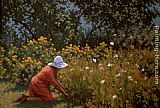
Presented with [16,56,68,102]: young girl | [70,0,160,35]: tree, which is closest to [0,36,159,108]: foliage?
[16,56,68,102]: young girl

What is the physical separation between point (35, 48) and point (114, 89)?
13.0 feet

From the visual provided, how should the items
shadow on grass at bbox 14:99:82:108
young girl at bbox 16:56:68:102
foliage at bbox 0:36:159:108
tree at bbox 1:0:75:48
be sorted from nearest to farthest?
foliage at bbox 0:36:159:108
shadow on grass at bbox 14:99:82:108
young girl at bbox 16:56:68:102
tree at bbox 1:0:75:48

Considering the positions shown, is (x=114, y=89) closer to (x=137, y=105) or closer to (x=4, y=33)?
(x=137, y=105)

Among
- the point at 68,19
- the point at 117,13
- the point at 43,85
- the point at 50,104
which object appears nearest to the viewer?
the point at 50,104

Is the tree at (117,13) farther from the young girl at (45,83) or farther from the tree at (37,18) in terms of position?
the young girl at (45,83)

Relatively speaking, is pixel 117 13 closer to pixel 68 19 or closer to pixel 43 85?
pixel 68 19

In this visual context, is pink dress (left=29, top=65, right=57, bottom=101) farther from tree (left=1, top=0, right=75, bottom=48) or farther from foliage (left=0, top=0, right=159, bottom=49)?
tree (left=1, top=0, right=75, bottom=48)

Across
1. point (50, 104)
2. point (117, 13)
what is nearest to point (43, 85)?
point (50, 104)

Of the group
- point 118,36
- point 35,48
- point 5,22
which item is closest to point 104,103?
point 35,48

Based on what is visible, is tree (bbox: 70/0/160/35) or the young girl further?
tree (bbox: 70/0/160/35)

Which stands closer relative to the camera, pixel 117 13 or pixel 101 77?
pixel 101 77

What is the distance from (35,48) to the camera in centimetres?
1284

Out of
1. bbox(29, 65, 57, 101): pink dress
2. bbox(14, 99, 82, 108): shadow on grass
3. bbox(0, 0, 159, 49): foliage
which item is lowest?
bbox(14, 99, 82, 108): shadow on grass

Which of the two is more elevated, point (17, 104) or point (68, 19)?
point (68, 19)
